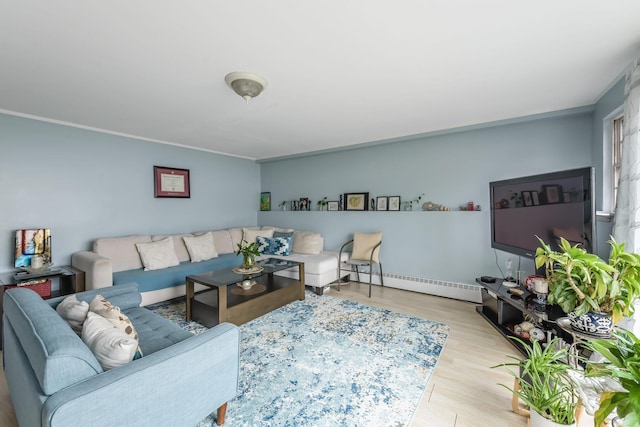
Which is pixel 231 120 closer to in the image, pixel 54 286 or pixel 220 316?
pixel 220 316

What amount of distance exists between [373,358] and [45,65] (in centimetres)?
353

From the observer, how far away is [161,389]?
119cm

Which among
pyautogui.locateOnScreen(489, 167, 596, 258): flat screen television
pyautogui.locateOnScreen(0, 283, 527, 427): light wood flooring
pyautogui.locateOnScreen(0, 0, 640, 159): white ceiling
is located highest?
pyautogui.locateOnScreen(0, 0, 640, 159): white ceiling

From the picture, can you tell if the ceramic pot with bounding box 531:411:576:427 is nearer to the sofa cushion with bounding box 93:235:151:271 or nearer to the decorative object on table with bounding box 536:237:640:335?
the decorative object on table with bounding box 536:237:640:335

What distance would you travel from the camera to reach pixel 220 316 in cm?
262

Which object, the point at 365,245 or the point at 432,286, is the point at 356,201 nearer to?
the point at 365,245

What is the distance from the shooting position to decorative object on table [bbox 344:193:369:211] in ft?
14.8

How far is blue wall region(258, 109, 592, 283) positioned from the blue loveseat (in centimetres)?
319

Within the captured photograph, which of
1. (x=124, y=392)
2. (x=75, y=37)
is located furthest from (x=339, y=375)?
(x=75, y=37)

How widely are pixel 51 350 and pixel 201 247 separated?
127 inches

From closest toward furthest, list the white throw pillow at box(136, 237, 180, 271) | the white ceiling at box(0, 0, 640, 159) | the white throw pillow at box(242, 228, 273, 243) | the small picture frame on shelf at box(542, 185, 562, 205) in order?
the white ceiling at box(0, 0, 640, 159) < the small picture frame on shelf at box(542, 185, 562, 205) < the white throw pillow at box(136, 237, 180, 271) < the white throw pillow at box(242, 228, 273, 243)

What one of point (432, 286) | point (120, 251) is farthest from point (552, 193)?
point (120, 251)

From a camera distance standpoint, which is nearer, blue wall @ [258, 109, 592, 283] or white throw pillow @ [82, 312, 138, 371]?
white throw pillow @ [82, 312, 138, 371]

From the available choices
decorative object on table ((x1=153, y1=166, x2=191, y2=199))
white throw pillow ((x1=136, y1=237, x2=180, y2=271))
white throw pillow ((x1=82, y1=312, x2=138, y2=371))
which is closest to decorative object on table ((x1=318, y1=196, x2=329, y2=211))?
decorative object on table ((x1=153, y1=166, x2=191, y2=199))
